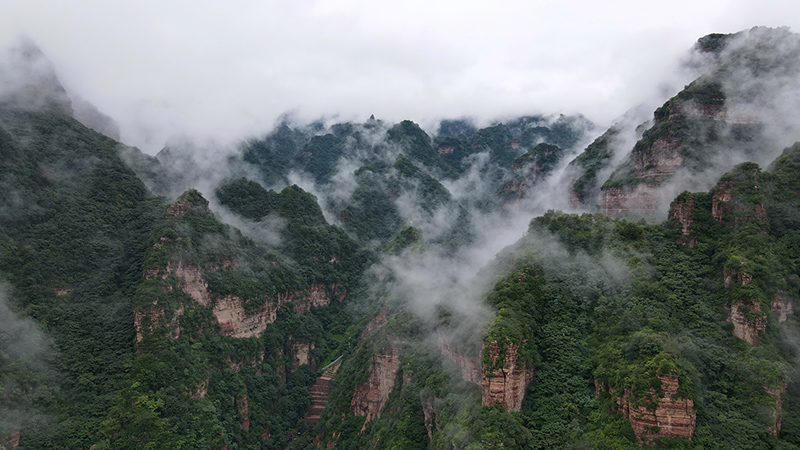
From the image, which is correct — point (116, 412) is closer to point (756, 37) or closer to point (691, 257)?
point (691, 257)

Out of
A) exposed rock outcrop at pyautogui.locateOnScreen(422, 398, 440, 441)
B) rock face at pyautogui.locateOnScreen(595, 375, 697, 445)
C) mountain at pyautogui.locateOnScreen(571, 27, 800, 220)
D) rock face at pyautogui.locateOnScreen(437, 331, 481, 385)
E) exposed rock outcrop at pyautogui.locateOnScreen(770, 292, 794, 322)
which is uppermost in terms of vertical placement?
mountain at pyautogui.locateOnScreen(571, 27, 800, 220)

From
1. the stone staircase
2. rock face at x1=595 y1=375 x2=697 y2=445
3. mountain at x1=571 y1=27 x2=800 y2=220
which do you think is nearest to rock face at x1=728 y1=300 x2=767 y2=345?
rock face at x1=595 y1=375 x2=697 y2=445

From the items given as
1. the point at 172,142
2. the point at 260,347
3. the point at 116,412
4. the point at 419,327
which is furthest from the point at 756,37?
the point at 172,142

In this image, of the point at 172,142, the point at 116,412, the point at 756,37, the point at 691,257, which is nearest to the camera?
the point at 691,257

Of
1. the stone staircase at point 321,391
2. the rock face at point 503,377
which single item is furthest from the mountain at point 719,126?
→ the stone staircase at point 321,391

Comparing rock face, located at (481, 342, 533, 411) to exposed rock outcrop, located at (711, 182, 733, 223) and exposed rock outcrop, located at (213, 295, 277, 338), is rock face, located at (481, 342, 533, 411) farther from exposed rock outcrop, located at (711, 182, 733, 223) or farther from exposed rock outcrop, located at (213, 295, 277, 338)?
exposed rock outcrop, located at (213, 295, 277, 338)

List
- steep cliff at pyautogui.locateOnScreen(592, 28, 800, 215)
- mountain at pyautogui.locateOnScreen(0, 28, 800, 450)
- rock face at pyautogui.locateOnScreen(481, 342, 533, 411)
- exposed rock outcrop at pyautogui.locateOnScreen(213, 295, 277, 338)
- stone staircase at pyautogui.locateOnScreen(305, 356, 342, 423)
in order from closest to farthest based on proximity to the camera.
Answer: mountain at pyautogui.locateOnScreen(0, 28, 800, 450)
rock face at pyautogui.locateOnScreen(481, 342, 533, 411)
steep cliff at pyautogui.locateOnScreen(592, 28, 800, 215)
exposed rock outcrop at pyautogui.locateOnScreen(213, 295, 277, 338)
stone staircase at pyautogui.locateOnScreen(305, 356, 342, 423)
